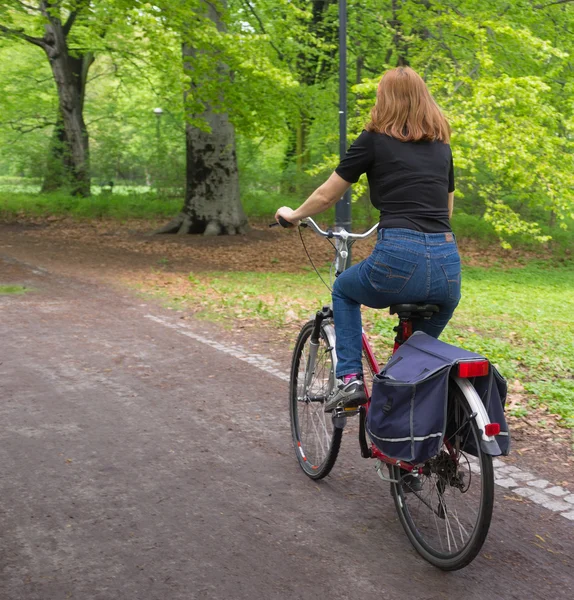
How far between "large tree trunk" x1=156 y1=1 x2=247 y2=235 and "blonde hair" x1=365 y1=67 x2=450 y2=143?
1690 cm

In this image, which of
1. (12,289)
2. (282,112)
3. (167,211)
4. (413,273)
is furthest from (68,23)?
(413,273)

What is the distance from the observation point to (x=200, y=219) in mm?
20688

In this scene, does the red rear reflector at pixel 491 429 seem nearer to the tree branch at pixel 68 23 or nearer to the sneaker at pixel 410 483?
the sneaker at pixel 410 483

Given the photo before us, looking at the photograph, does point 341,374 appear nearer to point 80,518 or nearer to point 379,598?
point 379,598

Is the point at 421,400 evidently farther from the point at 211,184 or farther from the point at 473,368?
the point at 211,184

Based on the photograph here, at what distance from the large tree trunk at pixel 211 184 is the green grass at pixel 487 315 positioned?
15.9 ft

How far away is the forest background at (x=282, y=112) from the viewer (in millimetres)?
14445

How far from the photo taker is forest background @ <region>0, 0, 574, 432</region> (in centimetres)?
1445

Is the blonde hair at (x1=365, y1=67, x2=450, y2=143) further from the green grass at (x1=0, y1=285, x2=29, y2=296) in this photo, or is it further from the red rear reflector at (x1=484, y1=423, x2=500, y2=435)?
the green grass at (x1=0, y1=285, x2=29, y2=296)

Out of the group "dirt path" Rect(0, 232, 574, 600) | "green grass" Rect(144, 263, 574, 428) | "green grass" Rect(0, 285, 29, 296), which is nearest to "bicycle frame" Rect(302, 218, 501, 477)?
"dirt path" Rect(0, 232, 574, 600)

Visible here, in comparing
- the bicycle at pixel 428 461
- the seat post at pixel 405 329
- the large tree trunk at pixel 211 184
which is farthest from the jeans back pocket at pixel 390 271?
the large tree trunk at pixel 211 184

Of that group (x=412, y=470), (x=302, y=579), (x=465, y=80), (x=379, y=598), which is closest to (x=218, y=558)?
(x=302, y=579)

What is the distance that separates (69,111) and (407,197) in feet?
78.9

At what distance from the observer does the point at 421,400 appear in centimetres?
318
